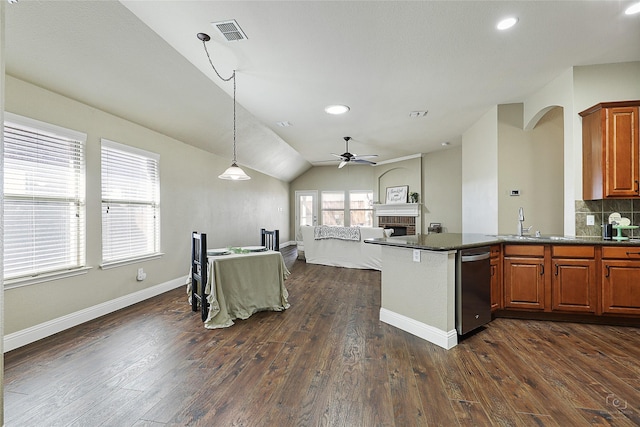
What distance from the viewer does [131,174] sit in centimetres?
376

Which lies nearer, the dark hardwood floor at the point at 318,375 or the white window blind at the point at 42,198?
the dark hardwood floor at the point at 318,375

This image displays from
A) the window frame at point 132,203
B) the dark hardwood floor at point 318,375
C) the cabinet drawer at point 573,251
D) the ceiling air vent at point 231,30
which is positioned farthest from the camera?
the window frame at point 132,203

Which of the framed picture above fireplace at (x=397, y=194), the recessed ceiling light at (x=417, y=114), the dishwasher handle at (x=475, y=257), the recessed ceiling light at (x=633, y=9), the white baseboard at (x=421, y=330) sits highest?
the recessed ceiling light at (x=633, y=9)

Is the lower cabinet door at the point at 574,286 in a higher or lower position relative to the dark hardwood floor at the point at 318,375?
higher

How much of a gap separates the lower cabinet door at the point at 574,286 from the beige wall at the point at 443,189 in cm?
445

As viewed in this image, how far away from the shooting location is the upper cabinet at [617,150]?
297cm

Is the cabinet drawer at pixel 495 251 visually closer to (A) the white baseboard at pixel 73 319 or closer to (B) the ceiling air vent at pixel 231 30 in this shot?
(B) the ceiling air vent at pixel 231 30

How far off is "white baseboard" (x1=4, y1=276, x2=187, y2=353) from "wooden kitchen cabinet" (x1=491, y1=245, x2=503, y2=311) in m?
4.53

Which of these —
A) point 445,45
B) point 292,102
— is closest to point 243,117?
point 292,102

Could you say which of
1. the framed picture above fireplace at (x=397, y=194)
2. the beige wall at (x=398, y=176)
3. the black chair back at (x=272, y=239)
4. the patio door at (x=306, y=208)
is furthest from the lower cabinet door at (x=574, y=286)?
the patio door at (x=306, y=208)

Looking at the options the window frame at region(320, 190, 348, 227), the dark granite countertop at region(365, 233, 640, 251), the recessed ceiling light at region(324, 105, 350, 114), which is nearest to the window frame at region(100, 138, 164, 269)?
the recessed ceiling light at region(324, 105, 350, 114)

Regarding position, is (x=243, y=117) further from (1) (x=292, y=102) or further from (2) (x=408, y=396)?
(2) (x=408, y=396)

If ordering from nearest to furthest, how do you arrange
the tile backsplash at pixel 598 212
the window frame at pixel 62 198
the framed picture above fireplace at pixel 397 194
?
the window frame at pixel 62 198
the tile backsplash at pixel 598 212
the framed picture above fireplace at pixel 397 194

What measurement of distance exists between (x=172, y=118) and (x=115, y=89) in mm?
919
